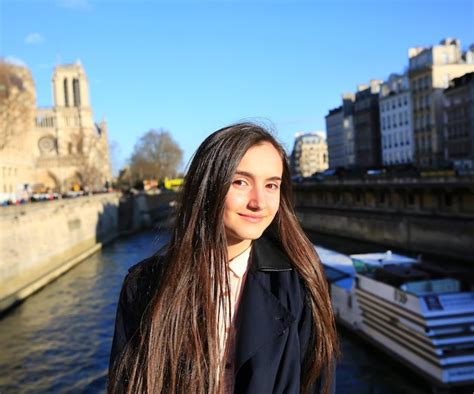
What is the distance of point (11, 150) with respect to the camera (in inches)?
1881

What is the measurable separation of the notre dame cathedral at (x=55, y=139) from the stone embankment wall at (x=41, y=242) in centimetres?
701

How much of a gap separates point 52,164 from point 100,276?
2448 inches

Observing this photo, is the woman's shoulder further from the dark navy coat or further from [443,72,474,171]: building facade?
[443,72,474,171]: building facade

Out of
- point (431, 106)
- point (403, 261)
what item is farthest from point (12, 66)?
point (403, 261)

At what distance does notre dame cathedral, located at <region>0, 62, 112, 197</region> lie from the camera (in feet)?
147

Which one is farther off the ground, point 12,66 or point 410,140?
point 12,66

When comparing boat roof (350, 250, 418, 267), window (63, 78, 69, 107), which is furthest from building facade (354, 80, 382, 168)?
window (63, 78, 69, 107)

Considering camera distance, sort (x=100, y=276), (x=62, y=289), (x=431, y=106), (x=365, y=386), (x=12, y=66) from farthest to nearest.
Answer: (x=12, y=66), (x=431, y=106), (x=100, y=276), (x=62, y=289), (x=365, y=386)

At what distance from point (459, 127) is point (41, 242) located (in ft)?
80.3

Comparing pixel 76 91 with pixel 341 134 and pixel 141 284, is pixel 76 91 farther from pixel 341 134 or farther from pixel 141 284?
pixel 141 284

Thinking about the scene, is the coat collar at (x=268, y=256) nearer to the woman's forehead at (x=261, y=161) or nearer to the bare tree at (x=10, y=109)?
the woman's forehead at (x=261, y=161)

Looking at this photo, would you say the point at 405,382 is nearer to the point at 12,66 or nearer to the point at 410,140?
the point at 410,140

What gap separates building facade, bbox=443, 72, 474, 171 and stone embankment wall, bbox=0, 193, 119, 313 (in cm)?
2152

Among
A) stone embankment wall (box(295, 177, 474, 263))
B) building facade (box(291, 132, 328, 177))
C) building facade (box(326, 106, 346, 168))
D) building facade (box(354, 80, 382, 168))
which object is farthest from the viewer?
building facade (box(291, 132, 328, 177))
